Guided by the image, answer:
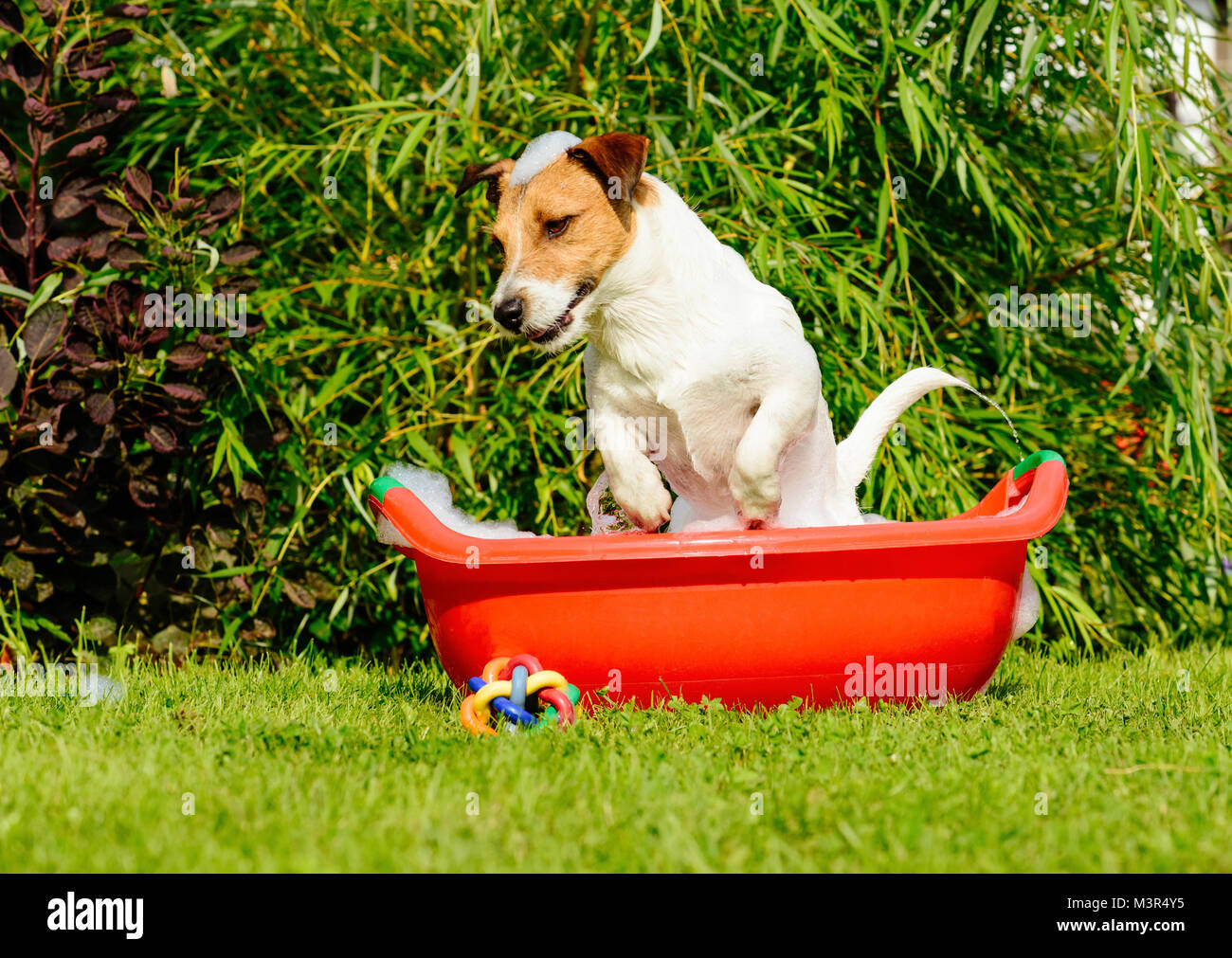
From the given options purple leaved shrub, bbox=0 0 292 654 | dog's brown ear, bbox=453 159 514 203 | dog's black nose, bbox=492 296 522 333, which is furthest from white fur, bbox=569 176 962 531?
purple leaved shrub, bbox=0 0 292 654

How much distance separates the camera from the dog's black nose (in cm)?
272

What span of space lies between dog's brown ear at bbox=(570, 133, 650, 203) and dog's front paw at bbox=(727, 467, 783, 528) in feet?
2.33

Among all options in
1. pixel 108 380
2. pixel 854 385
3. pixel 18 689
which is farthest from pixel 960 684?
pixel 108 380

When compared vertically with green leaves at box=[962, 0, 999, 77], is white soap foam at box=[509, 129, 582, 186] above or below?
below

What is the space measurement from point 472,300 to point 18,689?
5.93 feet

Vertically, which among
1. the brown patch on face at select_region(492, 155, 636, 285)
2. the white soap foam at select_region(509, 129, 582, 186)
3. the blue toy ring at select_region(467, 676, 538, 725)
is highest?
the white soap foam at select_region(509, 129, 582, 186)

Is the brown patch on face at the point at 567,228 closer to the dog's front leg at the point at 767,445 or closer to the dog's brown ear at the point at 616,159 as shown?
the dog's brown ear at the point at 616,159

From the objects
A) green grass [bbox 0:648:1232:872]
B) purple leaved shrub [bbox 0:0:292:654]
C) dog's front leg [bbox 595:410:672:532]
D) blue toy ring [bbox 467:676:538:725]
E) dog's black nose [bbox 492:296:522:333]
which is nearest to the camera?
green grass [bbox 0:648:1232:872]

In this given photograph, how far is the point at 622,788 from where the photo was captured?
213 centimetres

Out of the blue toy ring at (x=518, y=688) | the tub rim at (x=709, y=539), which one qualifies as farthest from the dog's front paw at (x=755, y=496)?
the blue toy ring at (x=518, y=688)

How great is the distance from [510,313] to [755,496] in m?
0.72

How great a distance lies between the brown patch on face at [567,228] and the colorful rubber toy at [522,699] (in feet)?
2.96

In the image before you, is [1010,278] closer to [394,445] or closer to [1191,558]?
[1191,558]

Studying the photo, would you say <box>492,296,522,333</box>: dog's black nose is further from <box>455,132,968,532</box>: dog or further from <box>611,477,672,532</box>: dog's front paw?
<box>611,477,672,532</box>: dog's front paw
